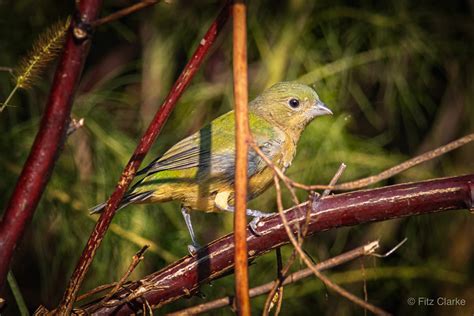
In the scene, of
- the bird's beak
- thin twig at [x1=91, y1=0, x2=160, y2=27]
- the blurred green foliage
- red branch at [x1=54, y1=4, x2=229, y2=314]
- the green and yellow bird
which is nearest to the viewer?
thin twig at [x1=91, y1=0, x2=160, y2=27]

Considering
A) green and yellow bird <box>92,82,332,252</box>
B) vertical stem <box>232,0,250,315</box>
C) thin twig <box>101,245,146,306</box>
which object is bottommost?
thin twig <box>101,245,146,306</box>

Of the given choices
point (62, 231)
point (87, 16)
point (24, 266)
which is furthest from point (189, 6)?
point (87, 16)

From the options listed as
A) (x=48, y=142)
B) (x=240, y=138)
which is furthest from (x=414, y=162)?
(x=48, y=142)

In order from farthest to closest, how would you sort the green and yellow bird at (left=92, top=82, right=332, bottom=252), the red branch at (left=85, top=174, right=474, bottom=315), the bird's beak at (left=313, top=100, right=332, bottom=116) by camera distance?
the bird's beak at (left=313, top=100, right=332, bottom=116) < the green and yellow bird at (left=92, top=82, right=332, bottom=252) < the red branch at (left=85, top=174, right=474, bottom=315)

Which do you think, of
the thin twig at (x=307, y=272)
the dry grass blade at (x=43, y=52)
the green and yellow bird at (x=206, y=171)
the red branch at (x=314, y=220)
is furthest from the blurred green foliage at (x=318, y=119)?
the dry grass blade at (x=43, y=52)

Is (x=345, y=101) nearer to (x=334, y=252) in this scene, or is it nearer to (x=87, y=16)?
(x=334, y=252)

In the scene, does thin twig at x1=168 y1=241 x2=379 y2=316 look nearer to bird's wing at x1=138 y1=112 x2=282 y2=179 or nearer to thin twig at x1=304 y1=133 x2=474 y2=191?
thin twig at x1=304 y1=133 x2=474 y2=191

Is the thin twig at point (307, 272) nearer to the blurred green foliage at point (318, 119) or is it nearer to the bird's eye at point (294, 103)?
the bird's eye at point (294, 103)

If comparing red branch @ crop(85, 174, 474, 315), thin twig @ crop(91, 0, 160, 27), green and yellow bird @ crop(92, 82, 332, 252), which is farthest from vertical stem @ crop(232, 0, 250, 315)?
green and yellow bird @ crop(92, 82, 332, 252)
